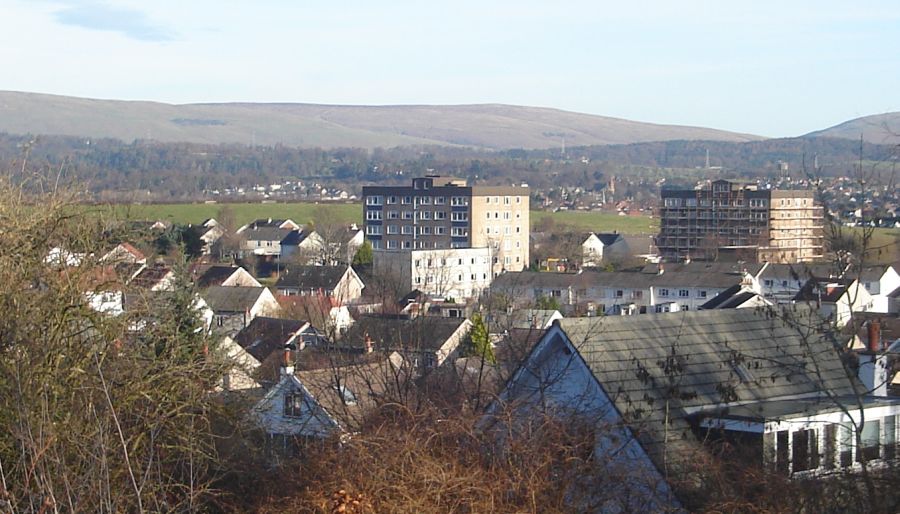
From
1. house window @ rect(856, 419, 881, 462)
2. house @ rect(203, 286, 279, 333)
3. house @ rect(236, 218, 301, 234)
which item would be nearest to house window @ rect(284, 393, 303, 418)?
house window @ rect(856, 419, 881, 462)

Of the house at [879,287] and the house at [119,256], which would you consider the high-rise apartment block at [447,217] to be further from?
the house at [119,256]

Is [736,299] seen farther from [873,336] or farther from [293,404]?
[293,404]

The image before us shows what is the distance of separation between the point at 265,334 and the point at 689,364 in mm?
20686

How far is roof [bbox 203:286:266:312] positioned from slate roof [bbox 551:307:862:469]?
29561mm

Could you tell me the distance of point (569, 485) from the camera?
817 centimetres

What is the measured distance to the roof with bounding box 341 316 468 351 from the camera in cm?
1593

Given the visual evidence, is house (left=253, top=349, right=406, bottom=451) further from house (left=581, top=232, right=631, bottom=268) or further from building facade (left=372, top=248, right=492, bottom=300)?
house (left=581, top=232, right=631, bottom=268)

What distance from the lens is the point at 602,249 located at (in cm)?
8469

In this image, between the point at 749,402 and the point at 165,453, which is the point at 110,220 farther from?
the point at 749,402

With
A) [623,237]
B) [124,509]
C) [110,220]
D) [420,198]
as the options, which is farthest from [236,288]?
[623,237]

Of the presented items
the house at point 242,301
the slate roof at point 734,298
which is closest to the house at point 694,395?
the slate roof at point 734,298

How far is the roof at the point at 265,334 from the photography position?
28.2m

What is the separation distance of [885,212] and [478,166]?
550 feet

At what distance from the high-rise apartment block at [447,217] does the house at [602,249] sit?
14.9 feet
